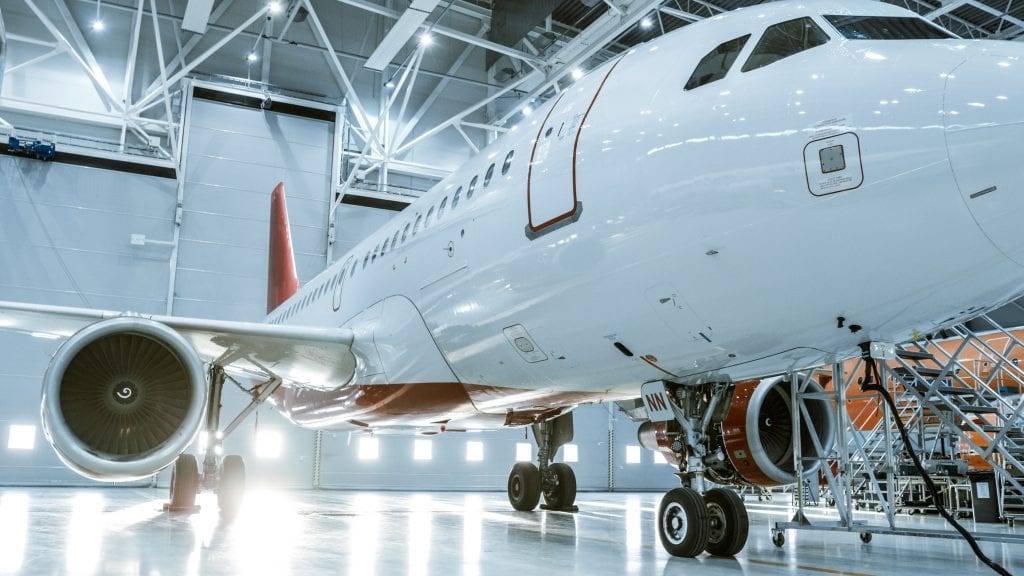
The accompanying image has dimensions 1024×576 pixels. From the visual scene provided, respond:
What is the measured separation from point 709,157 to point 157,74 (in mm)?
17757

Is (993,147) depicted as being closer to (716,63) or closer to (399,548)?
(716,63)

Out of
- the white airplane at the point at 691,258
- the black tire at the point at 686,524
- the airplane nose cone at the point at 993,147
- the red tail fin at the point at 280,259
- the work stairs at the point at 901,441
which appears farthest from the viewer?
the red tail fin at the point at 280,259

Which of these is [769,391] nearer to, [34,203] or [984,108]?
[984,108]

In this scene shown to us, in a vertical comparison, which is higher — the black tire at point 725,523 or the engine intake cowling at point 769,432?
the engine intake cowling at point 769,432

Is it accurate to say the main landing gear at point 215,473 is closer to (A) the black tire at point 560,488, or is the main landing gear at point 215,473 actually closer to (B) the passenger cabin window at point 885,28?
(A) the black tire at point 560,488

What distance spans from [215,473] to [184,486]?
1.87ft

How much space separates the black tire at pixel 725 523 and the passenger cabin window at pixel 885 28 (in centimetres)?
296

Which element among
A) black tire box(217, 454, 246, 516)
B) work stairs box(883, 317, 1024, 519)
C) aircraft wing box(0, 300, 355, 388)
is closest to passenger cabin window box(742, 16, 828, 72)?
work stairs box(883, 317, 1024, 519)

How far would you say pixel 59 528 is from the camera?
6.51 m

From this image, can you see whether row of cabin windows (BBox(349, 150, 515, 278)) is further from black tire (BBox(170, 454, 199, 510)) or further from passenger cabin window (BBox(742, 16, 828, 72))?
black tire (BBox(170, 454, 199, 510))

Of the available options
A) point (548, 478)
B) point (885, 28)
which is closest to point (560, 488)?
point (548, 478)

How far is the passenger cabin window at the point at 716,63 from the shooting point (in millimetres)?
4383

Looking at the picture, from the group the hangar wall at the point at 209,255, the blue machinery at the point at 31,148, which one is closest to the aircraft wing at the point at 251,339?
the hangar wall at the point at 209,255

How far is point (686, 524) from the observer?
502 centimetres
